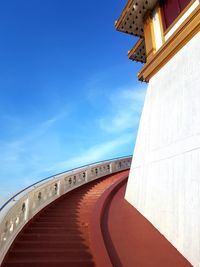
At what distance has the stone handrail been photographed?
5.56m

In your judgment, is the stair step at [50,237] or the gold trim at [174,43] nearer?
the stair step at [50,237]

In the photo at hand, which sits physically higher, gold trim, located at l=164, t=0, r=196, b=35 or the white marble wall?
gold trim, located at l=164, t=0, r=196, b=35

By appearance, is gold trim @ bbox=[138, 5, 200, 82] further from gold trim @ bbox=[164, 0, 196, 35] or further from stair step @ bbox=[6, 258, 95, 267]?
stair step @ bbox=[6, 258, 95, 267]

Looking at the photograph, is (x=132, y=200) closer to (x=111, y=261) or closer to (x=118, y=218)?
(x=118, y=218)

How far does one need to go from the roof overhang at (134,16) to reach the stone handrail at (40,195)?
7.17 meters

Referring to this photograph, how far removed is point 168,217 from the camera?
5371mm

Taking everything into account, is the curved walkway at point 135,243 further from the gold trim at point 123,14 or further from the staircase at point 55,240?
the gold trim at point 123,14

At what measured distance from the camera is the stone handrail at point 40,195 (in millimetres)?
5555

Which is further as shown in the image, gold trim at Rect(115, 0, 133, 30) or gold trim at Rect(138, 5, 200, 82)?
gold trim at Rect(115, 0, 133, 30)

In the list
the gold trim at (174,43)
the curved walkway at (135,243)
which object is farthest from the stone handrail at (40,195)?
the gold trim at (174,43)

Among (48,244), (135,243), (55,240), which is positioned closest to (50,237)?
(55,240)

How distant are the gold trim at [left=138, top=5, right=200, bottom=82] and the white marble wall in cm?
19

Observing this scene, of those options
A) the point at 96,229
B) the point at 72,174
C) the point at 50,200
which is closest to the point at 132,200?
the point at 96,229

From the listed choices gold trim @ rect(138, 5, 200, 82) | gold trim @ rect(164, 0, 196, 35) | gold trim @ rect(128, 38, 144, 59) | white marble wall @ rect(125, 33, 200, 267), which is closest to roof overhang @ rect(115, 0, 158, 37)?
gold trim @ rect(128, 38, 144, 59)
